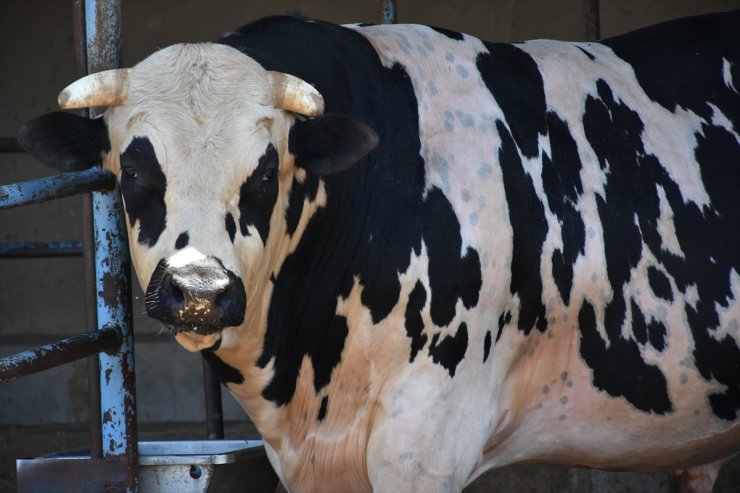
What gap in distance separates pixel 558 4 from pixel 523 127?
2635mm

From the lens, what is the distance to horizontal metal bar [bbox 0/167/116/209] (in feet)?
11.0

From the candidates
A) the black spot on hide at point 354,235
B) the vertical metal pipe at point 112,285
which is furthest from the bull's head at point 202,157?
the vertical metal pipe at point 112,285

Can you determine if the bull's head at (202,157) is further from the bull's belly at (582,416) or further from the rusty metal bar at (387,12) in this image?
the rusty metal bar at (387,12)

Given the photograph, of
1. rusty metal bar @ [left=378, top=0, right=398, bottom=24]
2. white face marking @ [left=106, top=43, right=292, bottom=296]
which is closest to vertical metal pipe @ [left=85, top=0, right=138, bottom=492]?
white face marking @ [left=106, top=43, right=292, bottom=296]

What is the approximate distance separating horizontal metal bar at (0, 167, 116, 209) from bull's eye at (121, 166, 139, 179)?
0.25m

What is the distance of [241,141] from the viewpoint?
3332mm

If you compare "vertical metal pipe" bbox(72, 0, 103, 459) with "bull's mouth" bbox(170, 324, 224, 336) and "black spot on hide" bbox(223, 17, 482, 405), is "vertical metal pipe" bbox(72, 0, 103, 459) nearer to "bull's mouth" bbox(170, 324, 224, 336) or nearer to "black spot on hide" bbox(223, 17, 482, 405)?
"black spot on hide" bbox(223, 17, 482, 405)

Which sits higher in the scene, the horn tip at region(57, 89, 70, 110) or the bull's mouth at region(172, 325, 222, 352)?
the horn tip at region(57, 89, 70, 110)

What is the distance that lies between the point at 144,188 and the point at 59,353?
0.57 m

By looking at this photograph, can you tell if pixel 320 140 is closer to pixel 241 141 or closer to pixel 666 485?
pixel 241 141

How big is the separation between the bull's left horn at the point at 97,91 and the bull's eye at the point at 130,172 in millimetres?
211

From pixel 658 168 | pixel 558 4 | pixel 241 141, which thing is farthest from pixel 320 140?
pixel 558 4

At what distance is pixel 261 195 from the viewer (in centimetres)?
338

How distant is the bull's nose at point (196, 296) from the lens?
305cm
